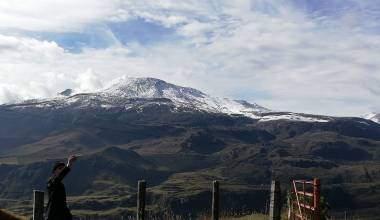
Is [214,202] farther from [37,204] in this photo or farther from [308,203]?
[37,204]

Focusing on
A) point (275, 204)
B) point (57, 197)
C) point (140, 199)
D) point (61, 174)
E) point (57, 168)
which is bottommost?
point (140, 199)

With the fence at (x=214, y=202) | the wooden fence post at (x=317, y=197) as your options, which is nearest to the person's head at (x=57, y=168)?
the fence at (x=214, y=202)

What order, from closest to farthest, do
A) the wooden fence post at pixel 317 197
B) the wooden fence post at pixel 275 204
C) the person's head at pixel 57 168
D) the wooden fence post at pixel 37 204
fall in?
the person's head at pixel 57 168, the wooden fence post at pixel 317 197, the wooden fence post at pixel 275 204, the wooden fence post at pixel 37 204

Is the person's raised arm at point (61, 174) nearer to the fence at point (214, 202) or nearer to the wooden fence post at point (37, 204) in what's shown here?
the fence at point (214, 202)

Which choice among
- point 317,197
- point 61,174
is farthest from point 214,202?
point 61,174

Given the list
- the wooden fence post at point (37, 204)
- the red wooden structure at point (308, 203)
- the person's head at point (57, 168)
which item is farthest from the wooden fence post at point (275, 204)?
the wooden fence post at point (37, 204)

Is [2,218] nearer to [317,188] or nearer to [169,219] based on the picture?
[317,188]

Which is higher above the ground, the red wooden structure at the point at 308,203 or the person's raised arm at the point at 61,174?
the person's raised arm at the point at 61,174

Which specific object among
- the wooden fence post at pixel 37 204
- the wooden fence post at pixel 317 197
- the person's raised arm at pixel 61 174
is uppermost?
the person's raised arm at pixel 61 174

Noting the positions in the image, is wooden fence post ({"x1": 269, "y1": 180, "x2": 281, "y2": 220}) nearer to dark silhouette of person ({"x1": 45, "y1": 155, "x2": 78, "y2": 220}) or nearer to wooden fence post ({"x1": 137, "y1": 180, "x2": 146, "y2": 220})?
wooden fence post ({"x1": 137, "y1": 180, "x2": 146, "y2": 220})

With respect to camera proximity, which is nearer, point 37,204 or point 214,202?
point 37,204

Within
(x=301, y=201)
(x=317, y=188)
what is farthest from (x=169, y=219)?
(x=317, y=188)

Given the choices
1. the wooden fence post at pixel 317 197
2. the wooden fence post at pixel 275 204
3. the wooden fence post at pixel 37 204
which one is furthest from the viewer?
the wooden fence post at pixel 37 204

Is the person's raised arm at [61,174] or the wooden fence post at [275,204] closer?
the person's raised arm at [61,174]
